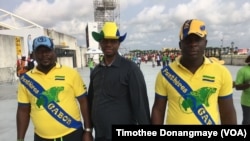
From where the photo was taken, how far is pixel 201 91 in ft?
7.75

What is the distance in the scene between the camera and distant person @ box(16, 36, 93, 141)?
111 inches

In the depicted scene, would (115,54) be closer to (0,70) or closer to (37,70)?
(37,70)

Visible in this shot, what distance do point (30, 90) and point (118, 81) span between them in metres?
0.87

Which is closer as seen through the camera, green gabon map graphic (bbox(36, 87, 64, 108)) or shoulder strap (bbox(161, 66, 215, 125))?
shoulder strap (bbox(161, 66, 215, 125))

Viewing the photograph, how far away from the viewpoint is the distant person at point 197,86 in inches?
92.5

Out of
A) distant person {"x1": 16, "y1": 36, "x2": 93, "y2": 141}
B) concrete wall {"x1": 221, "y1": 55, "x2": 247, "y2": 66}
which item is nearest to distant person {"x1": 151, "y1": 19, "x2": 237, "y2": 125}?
distant person {"x1": 16, "y1": 36, "x2": 93, "y2": 141}

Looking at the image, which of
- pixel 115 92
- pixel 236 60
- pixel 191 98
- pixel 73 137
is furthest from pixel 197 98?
pixel 236 60

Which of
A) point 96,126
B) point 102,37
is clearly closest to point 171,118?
point 96,126

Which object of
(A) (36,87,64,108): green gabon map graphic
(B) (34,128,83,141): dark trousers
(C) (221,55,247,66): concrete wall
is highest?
(A) (36,87,64,108): green gabon map graphic
